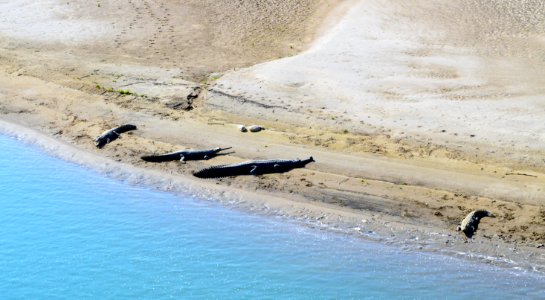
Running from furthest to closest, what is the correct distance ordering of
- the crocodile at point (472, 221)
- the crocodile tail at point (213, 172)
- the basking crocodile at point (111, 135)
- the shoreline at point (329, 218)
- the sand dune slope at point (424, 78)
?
the basking crocodile at point (111, 135), the sand dune slope at point (424, 78), the crocodile tail at point (213, 172), the crocodile at point (472, 221), the shoreline at point (329, 218)

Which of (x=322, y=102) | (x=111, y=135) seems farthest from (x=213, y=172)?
(x=322, y=102)

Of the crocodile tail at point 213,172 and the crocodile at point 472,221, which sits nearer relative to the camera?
the crocodile at point 472,221

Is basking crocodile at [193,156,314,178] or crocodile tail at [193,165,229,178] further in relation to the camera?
crocodile tail at [193,165,229,178]

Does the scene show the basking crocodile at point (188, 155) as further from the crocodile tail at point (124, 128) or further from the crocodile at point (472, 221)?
the crocodile at point (472, 221)

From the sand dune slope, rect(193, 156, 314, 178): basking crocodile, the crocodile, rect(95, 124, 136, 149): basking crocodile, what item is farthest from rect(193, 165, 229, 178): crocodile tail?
the crocodile

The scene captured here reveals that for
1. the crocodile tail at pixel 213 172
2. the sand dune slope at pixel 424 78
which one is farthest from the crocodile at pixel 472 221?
the crocodile tail at pixel 213 172

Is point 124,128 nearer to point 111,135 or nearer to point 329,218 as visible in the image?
point 111,135

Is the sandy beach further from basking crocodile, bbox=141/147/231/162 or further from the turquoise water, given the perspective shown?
the turquoise water
